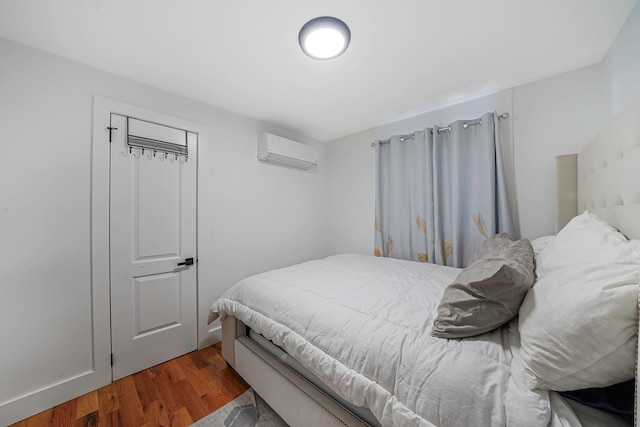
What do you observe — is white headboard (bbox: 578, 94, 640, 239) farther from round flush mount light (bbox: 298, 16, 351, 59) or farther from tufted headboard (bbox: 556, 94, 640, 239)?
round flush mount light (bbox: 298, 16, 351, 59)

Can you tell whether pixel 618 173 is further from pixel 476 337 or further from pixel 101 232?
pixel 101 232

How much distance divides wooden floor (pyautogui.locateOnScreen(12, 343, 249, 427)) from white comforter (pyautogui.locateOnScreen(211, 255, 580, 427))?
1.81ft

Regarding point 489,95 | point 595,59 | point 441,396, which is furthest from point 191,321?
point 595,59

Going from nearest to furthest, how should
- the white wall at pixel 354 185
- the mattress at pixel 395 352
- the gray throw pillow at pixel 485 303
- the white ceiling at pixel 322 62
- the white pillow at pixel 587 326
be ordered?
the white pillow at pixel 587 326
the mattress at pixel 395 352
the gray throw pillow at pixel 485 303
the white ceiling at pixel 322 62
the white wall at pixel 354 185

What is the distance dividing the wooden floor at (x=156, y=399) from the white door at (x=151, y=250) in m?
0.17

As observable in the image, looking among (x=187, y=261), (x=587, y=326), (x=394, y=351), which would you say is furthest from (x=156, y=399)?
(x=587, y=326)

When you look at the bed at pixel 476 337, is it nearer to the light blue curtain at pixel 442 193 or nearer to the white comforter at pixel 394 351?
the white comforter at pixel 394 351

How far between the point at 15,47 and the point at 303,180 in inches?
100

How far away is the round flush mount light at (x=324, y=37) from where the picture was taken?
1356mm

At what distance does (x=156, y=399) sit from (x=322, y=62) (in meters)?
2.68

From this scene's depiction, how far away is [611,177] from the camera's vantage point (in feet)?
3.84

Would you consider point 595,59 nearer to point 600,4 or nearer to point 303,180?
point 600,4

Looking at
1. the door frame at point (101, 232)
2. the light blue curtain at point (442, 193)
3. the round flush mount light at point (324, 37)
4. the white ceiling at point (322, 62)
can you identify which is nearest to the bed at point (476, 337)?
the light blue curtain at point (442, 193)

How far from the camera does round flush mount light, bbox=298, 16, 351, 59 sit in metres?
1.36
